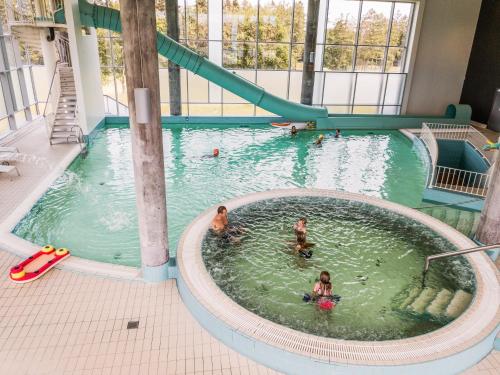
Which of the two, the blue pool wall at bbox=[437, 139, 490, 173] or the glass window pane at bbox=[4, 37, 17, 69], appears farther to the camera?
the blue pool wall at bbox=[437, 139, 490, 173]

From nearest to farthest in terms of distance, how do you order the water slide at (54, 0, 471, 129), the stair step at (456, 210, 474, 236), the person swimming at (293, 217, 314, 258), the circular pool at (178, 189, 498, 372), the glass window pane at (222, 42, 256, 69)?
the circular pool at (178, 189, 498, 372) → the person swimming at (293, 217, 314, 258) → the stair step at (456, 210, 474, 236) → the water slide at (54, 0, 471, 129) → the glass window pane at (222, 42, 256, 69)

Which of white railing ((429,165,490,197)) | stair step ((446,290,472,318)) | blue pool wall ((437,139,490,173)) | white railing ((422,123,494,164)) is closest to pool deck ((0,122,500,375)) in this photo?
stair step ((446,290,472,318))

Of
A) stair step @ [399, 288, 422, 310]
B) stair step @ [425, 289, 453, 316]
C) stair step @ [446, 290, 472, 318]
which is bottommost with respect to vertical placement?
stair step @ [399, 288, 422, 310]

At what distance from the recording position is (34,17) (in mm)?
11547

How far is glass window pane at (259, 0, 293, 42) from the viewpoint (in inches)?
690

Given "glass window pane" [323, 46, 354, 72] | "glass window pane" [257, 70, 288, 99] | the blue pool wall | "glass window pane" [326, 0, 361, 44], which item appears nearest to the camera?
the blue pool wall

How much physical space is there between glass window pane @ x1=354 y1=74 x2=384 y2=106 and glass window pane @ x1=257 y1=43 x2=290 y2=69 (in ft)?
12.7

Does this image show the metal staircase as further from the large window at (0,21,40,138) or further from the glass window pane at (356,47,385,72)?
the glass window pane at (356,47,385,72)

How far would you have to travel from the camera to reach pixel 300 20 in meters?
18.1

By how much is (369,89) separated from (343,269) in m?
15.0

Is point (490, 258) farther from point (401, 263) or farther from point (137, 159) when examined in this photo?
point (137, 159)

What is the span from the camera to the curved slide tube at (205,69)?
40.7ft

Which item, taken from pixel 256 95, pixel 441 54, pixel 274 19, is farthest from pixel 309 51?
pixel 441 54

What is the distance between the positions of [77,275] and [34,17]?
9.53 metres
